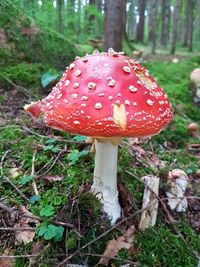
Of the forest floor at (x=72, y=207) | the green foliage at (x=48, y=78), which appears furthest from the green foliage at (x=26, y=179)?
the green foliage at (x=48, y=78)

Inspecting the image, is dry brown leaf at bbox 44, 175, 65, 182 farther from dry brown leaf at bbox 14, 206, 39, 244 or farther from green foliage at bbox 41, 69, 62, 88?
green foliage at bbox 41, 69, 62, 88

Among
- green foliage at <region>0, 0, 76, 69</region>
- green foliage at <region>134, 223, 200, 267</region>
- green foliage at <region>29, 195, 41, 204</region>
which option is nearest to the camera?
green foliage at <region>134, 223, 200, 267</region>

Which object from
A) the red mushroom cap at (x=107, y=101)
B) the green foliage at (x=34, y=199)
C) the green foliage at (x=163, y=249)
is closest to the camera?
the red mushroom cap at (x=107, y=101)

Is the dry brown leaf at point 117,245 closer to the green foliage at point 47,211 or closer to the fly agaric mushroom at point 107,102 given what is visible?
the green foliage at point 47,211

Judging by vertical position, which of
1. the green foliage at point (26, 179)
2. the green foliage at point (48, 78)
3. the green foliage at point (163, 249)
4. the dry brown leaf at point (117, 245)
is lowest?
the green foliage at point (163, 249)

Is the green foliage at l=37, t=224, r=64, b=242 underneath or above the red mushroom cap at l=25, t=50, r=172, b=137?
underneath

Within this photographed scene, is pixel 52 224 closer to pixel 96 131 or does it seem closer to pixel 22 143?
pixel 96 131

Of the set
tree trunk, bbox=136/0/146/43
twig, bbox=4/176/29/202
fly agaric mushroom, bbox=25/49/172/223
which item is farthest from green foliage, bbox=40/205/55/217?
tree trunk, bbox=136/0/146/43

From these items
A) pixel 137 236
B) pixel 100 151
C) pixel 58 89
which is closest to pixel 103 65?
pixel 58 89
